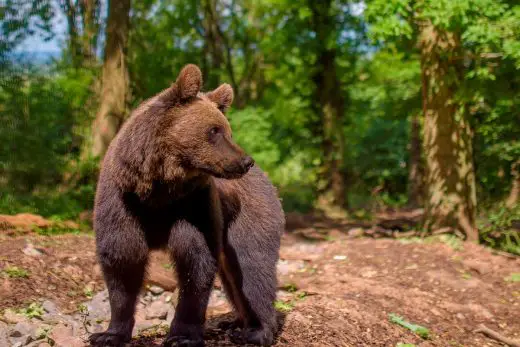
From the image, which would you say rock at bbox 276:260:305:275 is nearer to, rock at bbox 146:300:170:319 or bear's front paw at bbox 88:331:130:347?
rock at bbox 146:300:170:319

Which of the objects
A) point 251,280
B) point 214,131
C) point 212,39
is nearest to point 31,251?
point 251,280

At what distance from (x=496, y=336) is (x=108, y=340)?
424 centimetres

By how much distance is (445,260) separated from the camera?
349 inches

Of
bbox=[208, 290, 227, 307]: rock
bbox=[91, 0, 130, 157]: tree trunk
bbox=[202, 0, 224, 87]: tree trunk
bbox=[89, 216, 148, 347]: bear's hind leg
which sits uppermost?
bbox=[202, 0, 224, 87]: tree trunk

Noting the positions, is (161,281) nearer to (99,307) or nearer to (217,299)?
(217,299)

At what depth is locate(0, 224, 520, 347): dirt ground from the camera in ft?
→ 18.8

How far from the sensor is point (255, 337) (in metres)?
4.77

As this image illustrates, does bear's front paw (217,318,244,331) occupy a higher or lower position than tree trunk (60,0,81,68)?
lower

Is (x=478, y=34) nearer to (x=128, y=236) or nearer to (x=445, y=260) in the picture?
(x=445, y=260)


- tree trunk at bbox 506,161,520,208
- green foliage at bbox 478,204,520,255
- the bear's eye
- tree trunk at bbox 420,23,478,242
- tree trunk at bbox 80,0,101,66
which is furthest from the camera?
tree trunk at bbox 506,161,520,208

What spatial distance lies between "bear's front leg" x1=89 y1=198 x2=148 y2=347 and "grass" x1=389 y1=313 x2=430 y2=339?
303 cm

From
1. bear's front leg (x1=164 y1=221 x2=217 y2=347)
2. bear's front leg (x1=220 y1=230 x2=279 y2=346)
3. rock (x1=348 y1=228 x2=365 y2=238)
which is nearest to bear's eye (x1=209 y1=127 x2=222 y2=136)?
bear's front leg (x1=164 y1=221 x2=217 y2=347)

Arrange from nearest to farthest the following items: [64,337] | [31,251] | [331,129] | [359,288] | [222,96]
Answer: [222,96] → [64,337] → [31,251] → [359,288] → [331,129]

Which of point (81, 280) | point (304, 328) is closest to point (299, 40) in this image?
point (81, 280)
